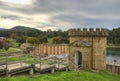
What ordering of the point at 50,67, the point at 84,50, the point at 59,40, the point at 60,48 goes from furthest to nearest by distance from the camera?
the point at 59,40 < the point at 60,48 < the point at 84,50 < the point at 50,67

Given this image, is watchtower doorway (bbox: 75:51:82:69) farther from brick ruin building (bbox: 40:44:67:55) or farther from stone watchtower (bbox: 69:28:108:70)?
brick ruin building (bbox: 40:44:67:55)

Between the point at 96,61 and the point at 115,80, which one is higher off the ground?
the point at 96,61

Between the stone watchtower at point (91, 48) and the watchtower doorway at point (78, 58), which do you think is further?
the watchtower doorway at point (78, 58)

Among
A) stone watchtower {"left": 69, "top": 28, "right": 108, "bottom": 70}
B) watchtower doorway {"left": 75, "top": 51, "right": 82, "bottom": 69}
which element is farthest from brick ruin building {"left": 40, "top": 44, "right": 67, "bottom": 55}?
stone watchtower {"left": 69, "top": 28, "right": 108, "bottom": 70}

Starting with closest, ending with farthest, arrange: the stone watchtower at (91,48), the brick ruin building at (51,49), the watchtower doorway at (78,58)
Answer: the stone watchtower at (91,48)
the watchtower doorway at (78,58)
the brick ruin building at (51,49)

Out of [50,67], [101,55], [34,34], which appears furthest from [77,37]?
[34,34]

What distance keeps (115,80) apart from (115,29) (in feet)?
444

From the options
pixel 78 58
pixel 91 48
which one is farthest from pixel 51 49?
pixel 91 48

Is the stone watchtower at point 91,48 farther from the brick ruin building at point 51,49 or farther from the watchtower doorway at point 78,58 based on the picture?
the brick ruin building at point 51,49

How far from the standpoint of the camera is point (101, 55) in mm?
25484

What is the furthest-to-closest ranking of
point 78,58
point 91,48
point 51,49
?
point 51,49 < point 78,58 < point 91,48

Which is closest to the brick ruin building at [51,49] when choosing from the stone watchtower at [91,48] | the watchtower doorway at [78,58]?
→ the watchtower doorway at [78,58]

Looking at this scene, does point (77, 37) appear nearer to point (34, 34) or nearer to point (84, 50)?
point (84, 50)

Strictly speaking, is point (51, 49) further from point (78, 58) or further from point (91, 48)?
point (91, 48)
